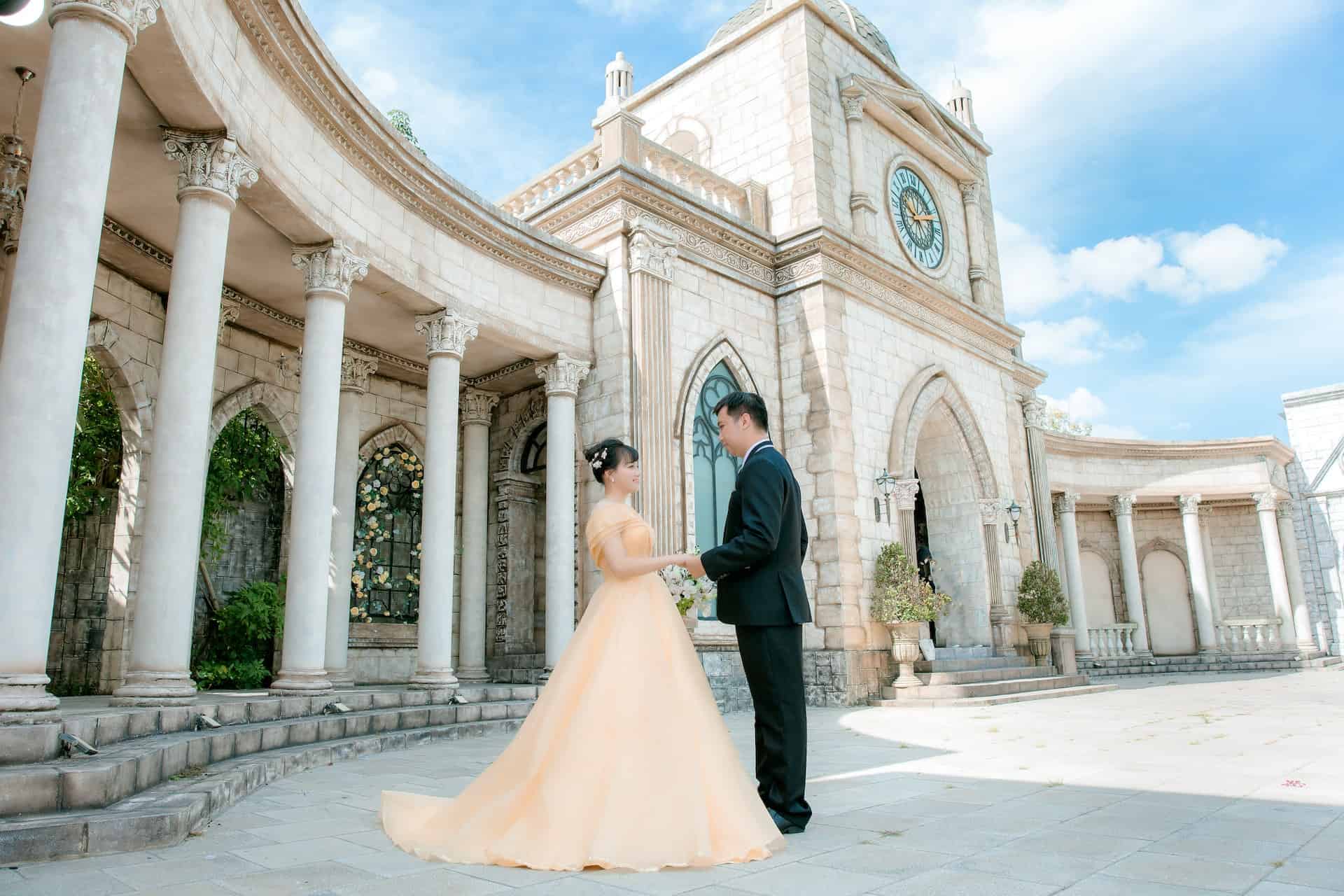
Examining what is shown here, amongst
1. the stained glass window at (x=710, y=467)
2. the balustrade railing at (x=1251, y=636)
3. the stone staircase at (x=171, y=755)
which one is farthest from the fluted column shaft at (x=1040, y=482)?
the stone staircase at (x=171, y=755)

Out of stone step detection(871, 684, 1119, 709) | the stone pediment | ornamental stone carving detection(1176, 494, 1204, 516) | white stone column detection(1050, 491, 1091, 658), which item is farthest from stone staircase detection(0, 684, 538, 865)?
ornamental stone carving detection(1176, 494, 1204, 516)

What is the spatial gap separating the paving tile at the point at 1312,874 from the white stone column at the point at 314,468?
774 centimetres

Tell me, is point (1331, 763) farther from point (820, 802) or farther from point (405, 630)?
point (405, 630)

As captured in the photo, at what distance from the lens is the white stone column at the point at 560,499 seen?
11828mm

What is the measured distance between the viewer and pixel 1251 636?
24156 millimetres

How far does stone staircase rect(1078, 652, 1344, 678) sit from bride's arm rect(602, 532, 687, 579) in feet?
70.1

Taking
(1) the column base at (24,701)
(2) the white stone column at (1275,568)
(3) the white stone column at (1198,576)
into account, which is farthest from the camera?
(3) the white stone column at (1198,576)

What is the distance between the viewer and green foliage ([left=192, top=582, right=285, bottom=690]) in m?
11.6

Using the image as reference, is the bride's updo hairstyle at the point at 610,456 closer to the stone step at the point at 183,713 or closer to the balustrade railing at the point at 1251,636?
the stone step at the point at 183,713

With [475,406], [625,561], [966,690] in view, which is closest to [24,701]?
[625,561]

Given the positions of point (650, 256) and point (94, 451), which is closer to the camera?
point (94, 451)

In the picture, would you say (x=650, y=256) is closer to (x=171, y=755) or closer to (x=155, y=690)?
(x=155, y=690)

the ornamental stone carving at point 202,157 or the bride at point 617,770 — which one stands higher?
the ornamental stone carving at point 202,157

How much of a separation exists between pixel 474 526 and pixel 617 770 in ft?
35.2
